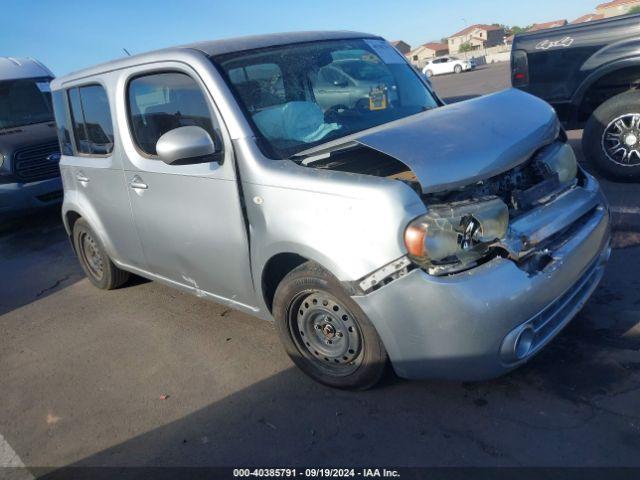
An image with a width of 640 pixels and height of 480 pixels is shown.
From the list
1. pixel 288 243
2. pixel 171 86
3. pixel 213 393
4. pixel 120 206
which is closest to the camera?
pixel 288 243

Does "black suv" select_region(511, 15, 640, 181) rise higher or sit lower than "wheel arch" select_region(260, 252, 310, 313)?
higher

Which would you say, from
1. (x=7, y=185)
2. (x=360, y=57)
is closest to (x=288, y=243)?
(x=360, y=57)

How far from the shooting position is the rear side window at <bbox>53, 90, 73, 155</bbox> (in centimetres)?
487

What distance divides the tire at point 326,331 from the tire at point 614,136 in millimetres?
4264

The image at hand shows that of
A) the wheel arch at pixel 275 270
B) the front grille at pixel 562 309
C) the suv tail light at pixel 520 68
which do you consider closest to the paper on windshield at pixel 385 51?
the wheel arch at pixel 275 270

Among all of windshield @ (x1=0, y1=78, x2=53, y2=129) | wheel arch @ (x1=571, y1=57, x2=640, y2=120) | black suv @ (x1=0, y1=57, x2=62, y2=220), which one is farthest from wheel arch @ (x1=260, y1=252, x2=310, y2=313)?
windshield @ (x1=0, y1=78, x2=53, y2=129)

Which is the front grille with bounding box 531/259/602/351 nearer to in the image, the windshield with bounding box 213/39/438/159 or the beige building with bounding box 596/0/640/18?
the windshield with bounding box 213/39/438/159

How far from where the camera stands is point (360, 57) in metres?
4.00

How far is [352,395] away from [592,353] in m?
1.36

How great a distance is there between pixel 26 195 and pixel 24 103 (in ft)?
6.33

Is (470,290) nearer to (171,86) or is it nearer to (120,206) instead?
(171,86)

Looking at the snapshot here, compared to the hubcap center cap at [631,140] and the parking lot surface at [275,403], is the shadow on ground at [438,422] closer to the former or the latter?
the parking lot surface at [275,403]

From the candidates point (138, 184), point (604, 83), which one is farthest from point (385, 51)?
point (604, 83)

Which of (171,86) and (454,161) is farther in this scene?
(171,86)
